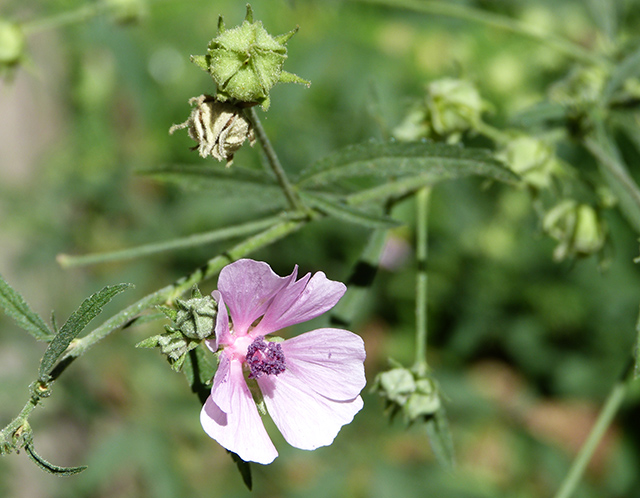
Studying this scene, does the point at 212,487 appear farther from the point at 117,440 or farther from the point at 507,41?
the point at 507,41

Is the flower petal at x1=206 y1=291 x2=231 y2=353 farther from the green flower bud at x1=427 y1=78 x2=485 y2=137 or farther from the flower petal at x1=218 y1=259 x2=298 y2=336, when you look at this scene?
the green flower bud at x1=427 y1=78 x2=485 y2=137

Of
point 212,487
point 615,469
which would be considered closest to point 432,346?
point 615,469

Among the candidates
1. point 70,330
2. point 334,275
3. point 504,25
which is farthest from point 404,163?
point 334,275

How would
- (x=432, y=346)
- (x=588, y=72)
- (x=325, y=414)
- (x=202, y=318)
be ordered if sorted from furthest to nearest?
(x=432, y=346) → (x=588, y=72) → (x=325, y=414) → (x=202, y=318)

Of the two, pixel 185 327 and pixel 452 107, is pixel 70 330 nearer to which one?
pixel 185 327

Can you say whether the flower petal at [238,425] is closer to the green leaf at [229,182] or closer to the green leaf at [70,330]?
the green leaf at [70,330]

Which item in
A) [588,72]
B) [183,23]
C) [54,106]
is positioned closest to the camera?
[588,72]

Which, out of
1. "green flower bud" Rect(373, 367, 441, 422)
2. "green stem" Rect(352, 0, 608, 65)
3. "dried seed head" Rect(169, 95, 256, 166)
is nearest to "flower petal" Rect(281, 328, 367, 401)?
"green flower bud" Rect(373, 367, 441, 422)

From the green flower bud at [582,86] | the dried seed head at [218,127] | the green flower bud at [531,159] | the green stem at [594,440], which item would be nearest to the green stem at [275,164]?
the dried seed head at [218,127]
